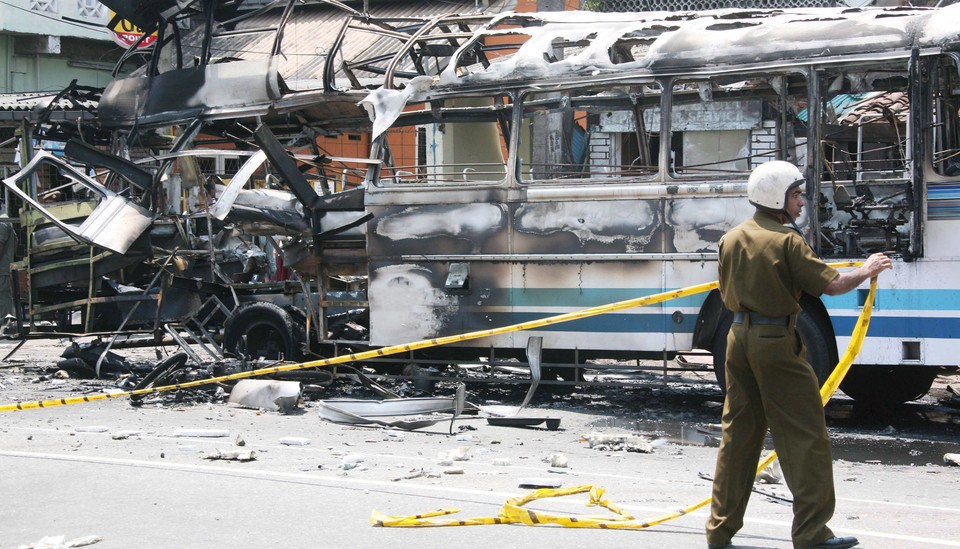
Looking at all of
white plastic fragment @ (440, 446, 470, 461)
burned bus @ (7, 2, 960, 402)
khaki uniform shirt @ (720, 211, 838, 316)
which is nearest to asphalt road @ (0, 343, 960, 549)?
white plastic fragment @ (440, 446, 470, 461)

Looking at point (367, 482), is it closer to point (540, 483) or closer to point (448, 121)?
point (540, 483)

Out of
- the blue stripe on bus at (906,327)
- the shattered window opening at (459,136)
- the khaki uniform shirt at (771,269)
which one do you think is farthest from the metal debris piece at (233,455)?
the blue stripe on bus at (906,327)

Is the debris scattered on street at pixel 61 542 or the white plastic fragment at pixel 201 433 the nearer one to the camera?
the debris scattered on street at pixel 61 542

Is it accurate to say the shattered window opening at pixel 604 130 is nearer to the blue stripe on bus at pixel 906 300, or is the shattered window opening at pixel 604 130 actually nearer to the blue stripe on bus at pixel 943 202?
the blue stripe on bus at pixel 906 300

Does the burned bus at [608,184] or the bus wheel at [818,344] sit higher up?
the burned bus at [608,184]

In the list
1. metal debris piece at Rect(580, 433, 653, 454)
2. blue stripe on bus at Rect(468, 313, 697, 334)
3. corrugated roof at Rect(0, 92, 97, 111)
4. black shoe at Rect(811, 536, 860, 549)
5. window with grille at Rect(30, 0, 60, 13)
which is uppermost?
window with grille at Rect(30, 0, 60, 13)

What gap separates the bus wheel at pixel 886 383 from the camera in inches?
402

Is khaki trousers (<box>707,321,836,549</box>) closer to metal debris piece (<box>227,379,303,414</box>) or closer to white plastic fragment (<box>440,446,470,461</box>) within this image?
white plastic fragment (<box>440,446,470,461</box>)

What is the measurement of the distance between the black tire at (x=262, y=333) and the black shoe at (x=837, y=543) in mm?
7183

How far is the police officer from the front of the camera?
500cm

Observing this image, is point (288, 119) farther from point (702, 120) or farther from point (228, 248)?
point (702, 120)

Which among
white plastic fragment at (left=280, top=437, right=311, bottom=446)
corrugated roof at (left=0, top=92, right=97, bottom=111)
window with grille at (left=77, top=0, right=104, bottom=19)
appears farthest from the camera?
window with grille at (left=77, top=0, right=104, bottom=19)

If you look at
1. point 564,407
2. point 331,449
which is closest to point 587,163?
point 564,407

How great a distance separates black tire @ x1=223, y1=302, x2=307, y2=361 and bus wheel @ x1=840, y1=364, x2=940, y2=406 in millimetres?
5088
